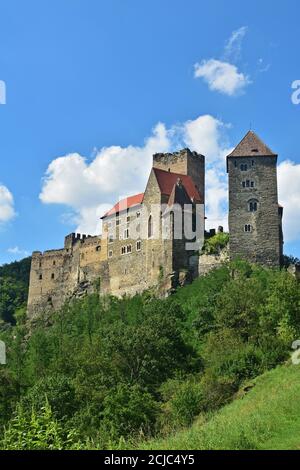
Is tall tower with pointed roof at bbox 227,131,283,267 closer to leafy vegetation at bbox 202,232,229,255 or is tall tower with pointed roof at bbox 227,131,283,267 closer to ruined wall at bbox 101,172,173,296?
leafy vegetation at bbox 202,232,229,255

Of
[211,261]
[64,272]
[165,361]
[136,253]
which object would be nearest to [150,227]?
[136,253]

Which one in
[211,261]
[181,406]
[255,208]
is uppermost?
[255,208]

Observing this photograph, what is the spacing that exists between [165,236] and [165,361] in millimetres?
18299

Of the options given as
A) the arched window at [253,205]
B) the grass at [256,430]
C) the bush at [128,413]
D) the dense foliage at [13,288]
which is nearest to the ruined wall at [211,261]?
the arched window at [253,205]

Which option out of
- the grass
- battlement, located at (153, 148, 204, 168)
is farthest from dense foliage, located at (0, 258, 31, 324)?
the grass

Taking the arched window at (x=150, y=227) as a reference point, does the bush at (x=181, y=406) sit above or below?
below

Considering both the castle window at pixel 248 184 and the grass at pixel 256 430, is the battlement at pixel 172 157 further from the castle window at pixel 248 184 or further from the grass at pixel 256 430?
the grass at pixel 256 430

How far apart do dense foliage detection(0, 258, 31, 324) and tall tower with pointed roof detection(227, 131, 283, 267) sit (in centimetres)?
4325

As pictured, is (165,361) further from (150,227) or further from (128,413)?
(150,227)

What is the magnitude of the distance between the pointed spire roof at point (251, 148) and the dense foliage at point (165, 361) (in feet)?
30.3

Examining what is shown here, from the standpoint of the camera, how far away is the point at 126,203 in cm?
7125

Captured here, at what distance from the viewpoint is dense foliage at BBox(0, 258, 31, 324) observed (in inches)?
3642

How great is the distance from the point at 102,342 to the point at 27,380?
7.31 m

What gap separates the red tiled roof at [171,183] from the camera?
6312cm
